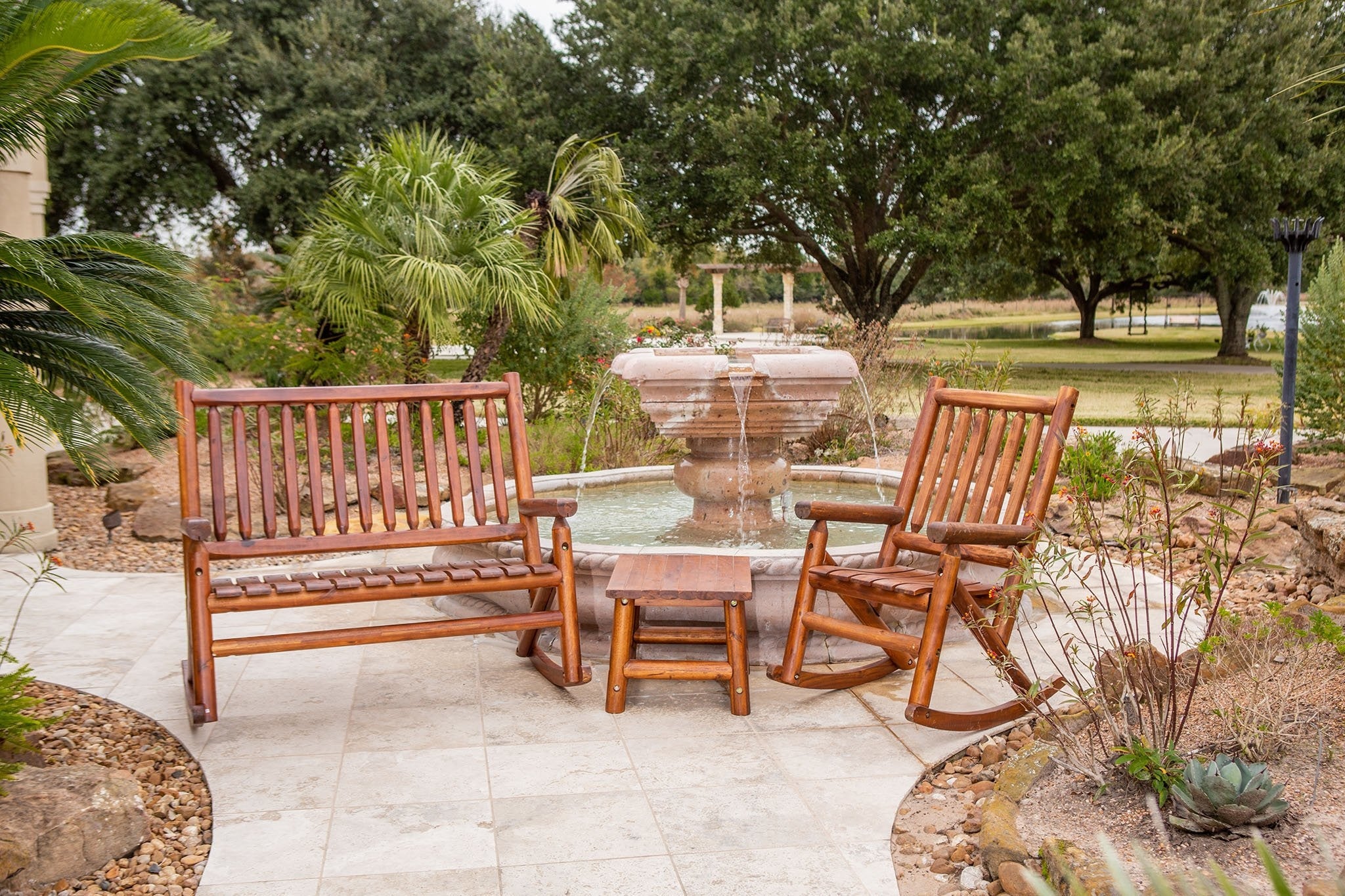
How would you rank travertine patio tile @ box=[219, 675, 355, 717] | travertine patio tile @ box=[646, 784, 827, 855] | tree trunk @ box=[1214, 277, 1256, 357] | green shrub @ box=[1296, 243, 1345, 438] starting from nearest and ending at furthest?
travertine patio tile @ box=[646, 784, 827, 855]
travertine patio tile @ box=[219, 675, 355, 717]
green shrub @ box=[1296, 243, 1345, 438]
tree trunk @ box=[1214, 277, 1256, 357]

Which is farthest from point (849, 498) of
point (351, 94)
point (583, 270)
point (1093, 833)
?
point (351, 94)

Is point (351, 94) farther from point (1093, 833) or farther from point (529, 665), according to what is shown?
point (1093, 833)

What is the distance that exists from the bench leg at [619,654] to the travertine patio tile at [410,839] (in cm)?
77

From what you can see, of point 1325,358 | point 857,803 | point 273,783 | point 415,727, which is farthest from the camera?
point 1325,358

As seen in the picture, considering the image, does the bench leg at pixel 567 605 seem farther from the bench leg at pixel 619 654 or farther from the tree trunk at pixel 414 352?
the tree trunk at pixel 414 352

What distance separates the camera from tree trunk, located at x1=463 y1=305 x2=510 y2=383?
10.3 m

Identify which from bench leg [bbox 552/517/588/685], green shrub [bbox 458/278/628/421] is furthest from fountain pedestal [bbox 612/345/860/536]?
green shrub [bbox 458/278/628/421]

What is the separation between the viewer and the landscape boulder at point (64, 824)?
253 centimetres

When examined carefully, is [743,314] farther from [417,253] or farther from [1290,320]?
[1290,320]

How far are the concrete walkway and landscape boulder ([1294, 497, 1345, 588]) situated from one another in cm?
172

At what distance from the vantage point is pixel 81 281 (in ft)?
10.6

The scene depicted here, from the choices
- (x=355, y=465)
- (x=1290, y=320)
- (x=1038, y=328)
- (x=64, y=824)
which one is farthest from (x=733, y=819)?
(x=1038, y=328)

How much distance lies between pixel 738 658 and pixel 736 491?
66.7 inches

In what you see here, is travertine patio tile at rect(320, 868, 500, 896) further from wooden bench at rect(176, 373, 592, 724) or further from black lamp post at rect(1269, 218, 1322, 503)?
black lamp post at rect(1269, 218, 1322, 503)
